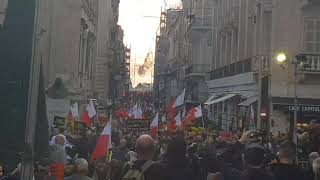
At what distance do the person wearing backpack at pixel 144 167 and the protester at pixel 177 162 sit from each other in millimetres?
464

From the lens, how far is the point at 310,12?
1138 inches

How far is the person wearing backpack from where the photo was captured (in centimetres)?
610

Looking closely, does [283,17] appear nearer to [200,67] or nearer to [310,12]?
[310,12]

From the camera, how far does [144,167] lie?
242 inches

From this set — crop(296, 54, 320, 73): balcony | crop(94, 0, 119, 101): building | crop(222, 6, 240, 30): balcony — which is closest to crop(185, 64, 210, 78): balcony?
crop(94, 0, 119, 101): building

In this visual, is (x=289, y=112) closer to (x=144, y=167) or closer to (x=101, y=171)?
(x=101, y=171)

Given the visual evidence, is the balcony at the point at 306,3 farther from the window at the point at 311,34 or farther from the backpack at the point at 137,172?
the backpack at the point at 137,172

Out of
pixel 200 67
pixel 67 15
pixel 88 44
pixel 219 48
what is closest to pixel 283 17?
pixel 67 15

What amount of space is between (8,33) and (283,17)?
69.9 ft

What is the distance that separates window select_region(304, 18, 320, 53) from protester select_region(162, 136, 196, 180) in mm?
22951

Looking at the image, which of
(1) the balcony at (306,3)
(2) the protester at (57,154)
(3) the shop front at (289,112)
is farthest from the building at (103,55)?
(2) the protester at (57,154)

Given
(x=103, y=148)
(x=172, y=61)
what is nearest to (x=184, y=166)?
(x=103, y=148)

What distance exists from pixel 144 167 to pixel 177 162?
2.51ft

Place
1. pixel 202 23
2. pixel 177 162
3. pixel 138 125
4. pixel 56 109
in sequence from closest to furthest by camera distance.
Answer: pixel 177 162 < pixel 138 125 < pixel 56 109 < pixel 202 23
